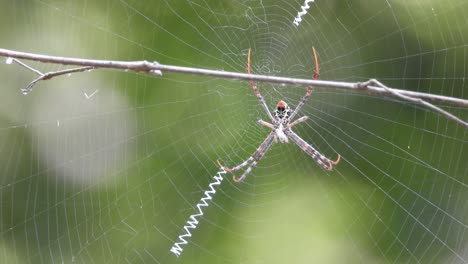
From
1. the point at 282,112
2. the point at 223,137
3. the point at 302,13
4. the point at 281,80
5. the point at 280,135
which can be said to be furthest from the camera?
the point at 223,137

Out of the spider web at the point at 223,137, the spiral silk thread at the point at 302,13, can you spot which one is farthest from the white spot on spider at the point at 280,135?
the spiral silk thread at the point at 302,13

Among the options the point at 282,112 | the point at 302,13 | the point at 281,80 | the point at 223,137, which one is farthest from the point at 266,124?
the point at 281,80

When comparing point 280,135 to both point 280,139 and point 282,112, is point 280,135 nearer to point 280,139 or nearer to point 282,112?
point 280,139

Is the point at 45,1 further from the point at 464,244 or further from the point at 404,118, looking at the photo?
the point at 464,244

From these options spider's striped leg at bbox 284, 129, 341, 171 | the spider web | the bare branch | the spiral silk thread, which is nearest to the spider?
spider's striped leg at bbox 284, 129, 341, 171

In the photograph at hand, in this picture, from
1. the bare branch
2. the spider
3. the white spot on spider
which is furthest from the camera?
the white spot on spider

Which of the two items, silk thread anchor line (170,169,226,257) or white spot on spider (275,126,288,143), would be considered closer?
white spot on spider (275,126,288,143)

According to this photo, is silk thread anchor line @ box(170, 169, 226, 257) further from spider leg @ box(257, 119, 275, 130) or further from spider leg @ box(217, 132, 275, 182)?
spider leg @ box(257, 119, 275, 130)

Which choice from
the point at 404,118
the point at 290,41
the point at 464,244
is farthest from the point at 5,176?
the point at 464,244
